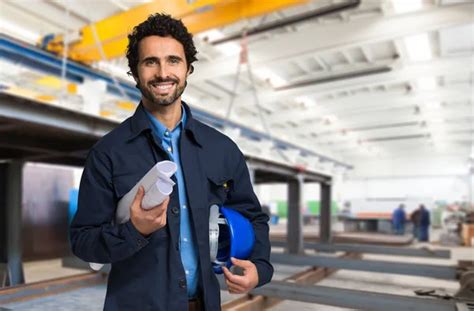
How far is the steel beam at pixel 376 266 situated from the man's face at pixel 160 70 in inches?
131

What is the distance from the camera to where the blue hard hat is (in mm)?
958

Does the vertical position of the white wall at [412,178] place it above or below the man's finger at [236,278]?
above

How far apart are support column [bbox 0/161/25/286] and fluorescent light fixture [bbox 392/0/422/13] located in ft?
15.7

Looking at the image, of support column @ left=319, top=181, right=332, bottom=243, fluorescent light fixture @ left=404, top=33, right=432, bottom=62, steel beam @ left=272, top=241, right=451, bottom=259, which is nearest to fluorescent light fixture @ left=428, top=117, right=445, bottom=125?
fluorescent light fixture @ left=404, top=33, right=432, bottom=62

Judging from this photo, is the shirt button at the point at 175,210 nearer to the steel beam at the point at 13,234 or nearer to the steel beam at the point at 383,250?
the steel beam at the point at 13,234

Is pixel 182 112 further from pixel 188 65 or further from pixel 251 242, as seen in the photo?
pixel 251 242

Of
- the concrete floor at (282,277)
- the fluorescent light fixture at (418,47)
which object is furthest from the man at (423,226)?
the concrete floor at (282,277)

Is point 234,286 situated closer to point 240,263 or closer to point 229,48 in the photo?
point 240,263

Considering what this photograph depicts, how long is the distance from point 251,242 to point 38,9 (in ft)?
18.4

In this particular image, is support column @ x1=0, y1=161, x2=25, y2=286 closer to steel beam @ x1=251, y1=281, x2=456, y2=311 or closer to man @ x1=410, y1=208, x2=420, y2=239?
steel beam @ x1=251, y1=281, x2=456, y2=311

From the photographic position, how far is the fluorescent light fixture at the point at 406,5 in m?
4.89

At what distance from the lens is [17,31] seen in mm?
5586

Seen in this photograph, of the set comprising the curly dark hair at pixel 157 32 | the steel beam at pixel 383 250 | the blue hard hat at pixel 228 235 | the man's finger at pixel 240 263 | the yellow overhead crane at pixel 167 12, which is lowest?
the steel beam at pixel 383 250

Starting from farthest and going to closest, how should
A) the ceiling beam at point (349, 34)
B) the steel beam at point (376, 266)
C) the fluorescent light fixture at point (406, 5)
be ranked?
the fluorescent light fixture at point (406, 5)
the ceiling beam at point (349, 34)
the steel beam at point (376, 266)
